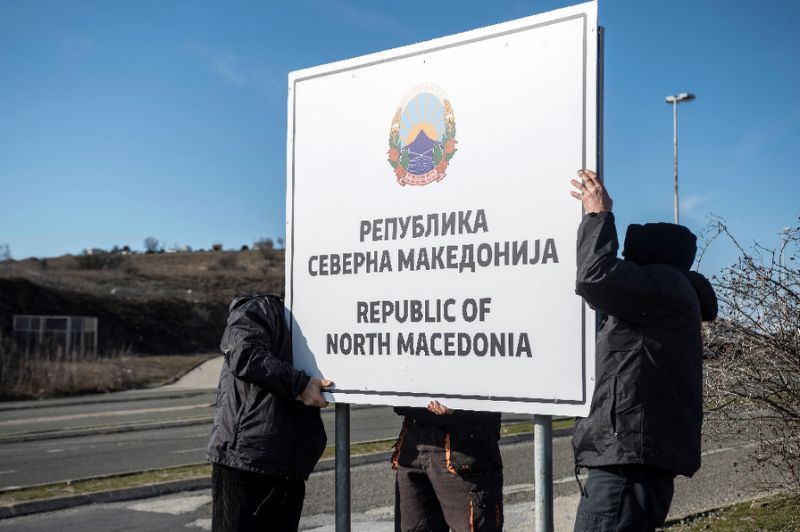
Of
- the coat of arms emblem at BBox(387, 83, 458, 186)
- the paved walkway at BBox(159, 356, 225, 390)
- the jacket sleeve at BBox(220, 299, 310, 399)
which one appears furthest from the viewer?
the paved walkway at BBox(159, 356, 225, 390)

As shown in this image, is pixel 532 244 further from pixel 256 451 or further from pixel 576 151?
pixel 256 451

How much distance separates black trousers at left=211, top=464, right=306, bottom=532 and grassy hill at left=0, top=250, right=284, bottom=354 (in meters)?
32.9

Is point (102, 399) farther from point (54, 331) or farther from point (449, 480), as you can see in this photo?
point (449, 480)

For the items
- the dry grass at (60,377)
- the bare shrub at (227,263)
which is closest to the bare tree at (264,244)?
the bare shrub at (227,263)

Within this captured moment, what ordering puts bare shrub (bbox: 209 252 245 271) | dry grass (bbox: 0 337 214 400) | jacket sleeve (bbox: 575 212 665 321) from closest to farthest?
jacket sleeve (bbox: 575 212 665 321), dry grass (bbox: 0 337 214 400), bare shrub (bbox: 209 252 245 271)

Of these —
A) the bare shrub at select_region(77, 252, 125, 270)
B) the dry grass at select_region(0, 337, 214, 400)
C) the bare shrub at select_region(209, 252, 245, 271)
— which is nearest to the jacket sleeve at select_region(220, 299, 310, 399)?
the dry grass at select_region(0, 337, 214, 400)

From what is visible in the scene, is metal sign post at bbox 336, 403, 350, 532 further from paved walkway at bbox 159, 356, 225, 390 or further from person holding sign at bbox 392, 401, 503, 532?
paved walkway at bbox 159, 356, 225, 390

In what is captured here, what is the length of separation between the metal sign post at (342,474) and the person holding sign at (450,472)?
252 mm

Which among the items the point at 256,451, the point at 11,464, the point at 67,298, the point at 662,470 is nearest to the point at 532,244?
the point at 662,470

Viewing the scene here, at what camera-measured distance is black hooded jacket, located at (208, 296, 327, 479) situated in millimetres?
3488

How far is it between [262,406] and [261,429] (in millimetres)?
96

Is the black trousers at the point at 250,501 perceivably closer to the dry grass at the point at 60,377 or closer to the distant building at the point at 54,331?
the dry grass at the point at 60,377

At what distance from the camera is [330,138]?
3.74 meters

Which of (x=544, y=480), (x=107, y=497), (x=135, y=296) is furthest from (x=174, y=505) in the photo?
(x=135, y=296)
